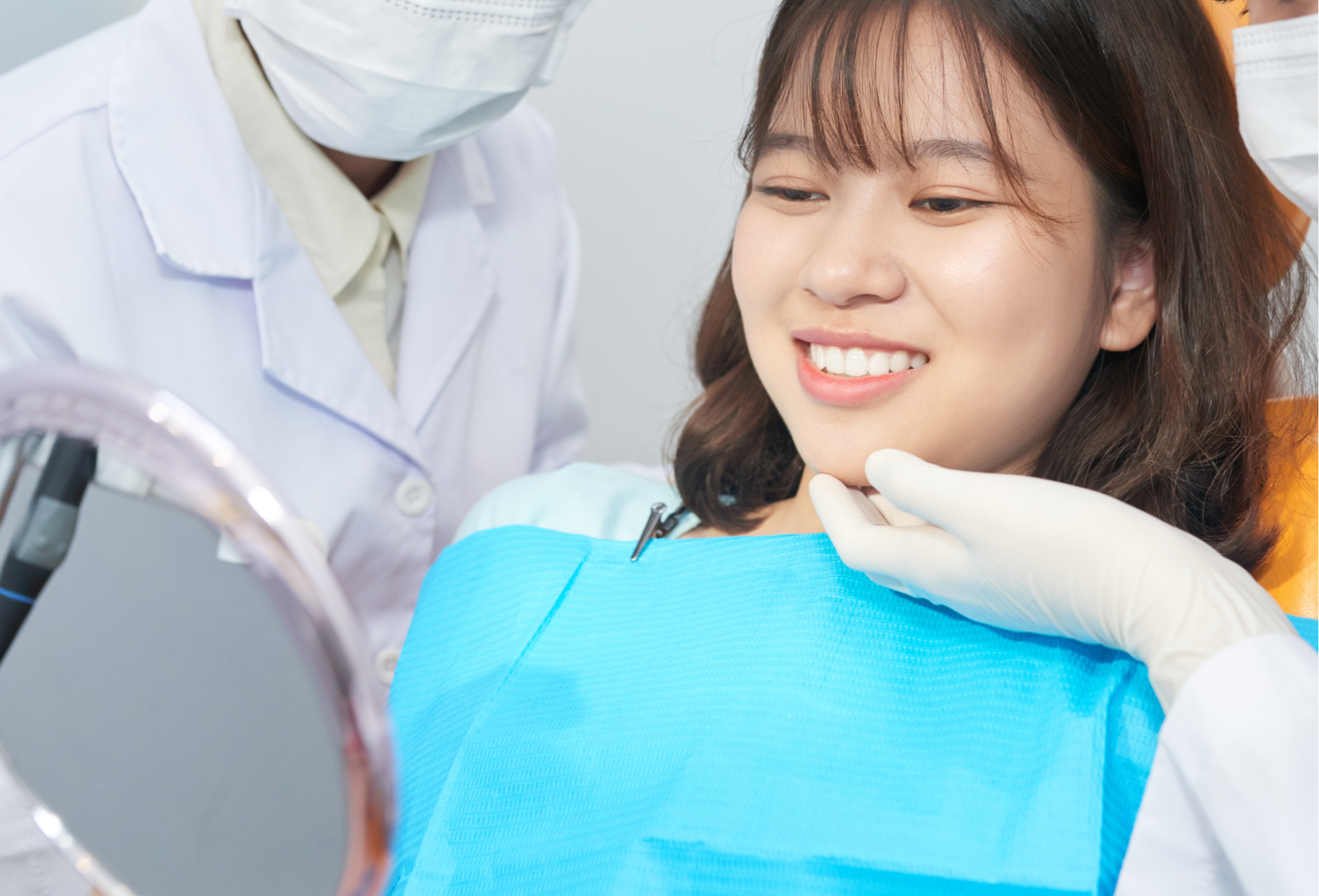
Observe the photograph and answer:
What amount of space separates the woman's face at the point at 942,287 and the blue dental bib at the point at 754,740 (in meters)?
0.14

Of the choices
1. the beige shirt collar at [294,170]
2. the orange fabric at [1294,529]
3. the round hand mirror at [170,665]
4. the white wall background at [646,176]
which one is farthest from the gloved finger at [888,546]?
the white wall background at [646,176]

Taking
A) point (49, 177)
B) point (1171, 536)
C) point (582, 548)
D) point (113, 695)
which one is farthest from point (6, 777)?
point (1171, 536)

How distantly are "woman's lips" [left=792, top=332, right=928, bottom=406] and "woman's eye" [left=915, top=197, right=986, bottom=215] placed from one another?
0.39 ft

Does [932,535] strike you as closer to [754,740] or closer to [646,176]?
[754,740]

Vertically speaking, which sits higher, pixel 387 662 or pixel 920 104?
pixel 920 104

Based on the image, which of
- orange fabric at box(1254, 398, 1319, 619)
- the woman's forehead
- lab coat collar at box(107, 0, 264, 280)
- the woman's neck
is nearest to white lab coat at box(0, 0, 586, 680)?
lab coat collar at box(107, 0, 264, 280)

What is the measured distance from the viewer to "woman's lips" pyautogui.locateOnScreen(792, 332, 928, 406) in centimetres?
94

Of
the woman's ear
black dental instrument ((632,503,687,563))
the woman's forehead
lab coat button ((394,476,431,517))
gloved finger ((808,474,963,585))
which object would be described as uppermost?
the woman's forehead

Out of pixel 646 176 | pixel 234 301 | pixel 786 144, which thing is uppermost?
pixel 786 144

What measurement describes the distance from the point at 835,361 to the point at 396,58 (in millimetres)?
581

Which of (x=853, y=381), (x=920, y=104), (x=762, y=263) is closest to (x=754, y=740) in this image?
(x=853, y=381)

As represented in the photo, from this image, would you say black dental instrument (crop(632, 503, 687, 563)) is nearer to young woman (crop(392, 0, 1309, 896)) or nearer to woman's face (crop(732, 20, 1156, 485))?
young woman (crop(392, 0, 1309, 896))

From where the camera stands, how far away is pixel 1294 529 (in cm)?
97

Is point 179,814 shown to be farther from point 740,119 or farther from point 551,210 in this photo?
point 740,119
